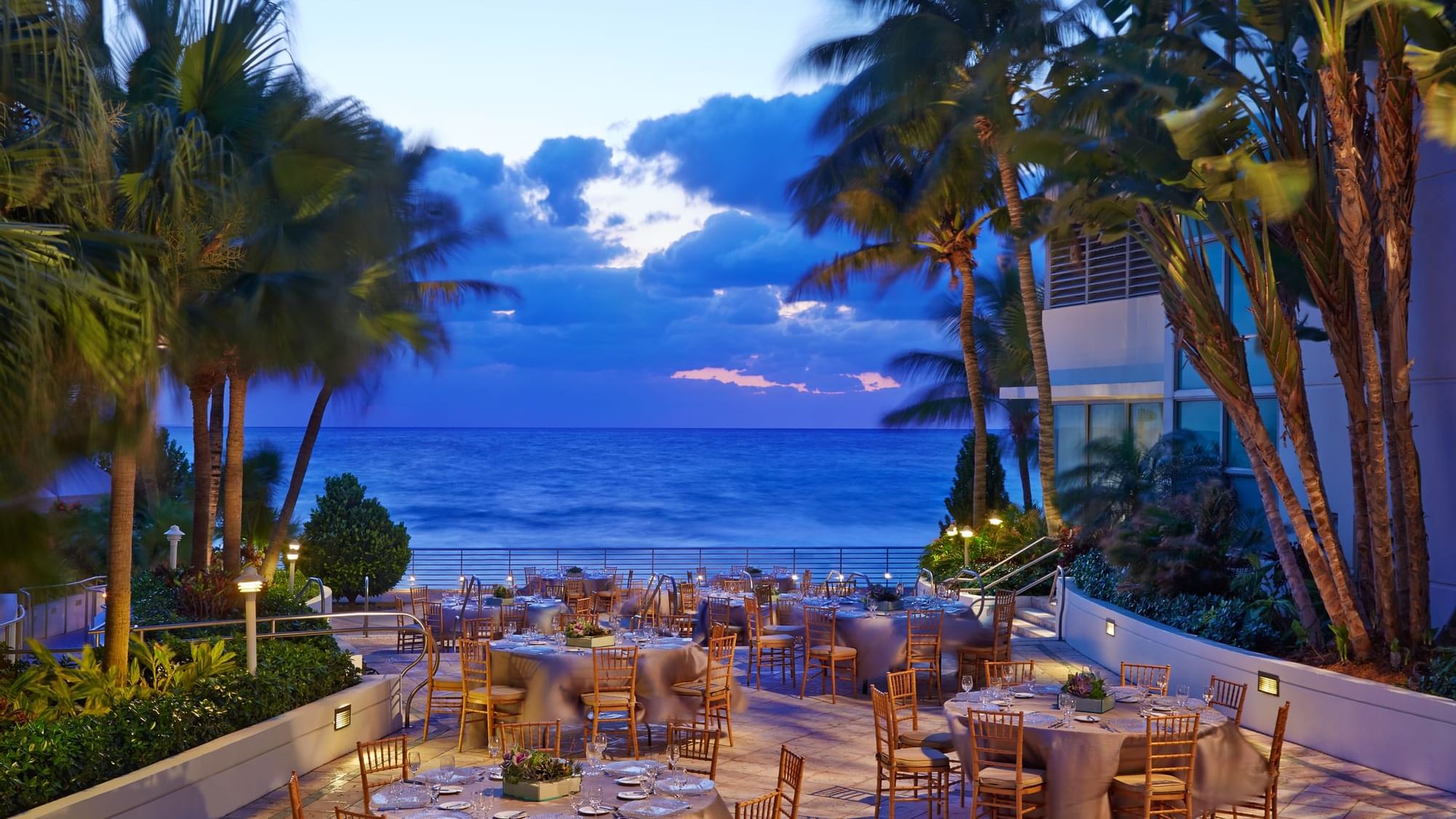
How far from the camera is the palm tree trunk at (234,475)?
1249cm

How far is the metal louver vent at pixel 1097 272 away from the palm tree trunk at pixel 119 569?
508 inches

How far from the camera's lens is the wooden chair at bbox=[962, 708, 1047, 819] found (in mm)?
7414

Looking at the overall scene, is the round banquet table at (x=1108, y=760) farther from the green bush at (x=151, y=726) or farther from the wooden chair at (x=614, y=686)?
the green bush at (x=151, y=726)

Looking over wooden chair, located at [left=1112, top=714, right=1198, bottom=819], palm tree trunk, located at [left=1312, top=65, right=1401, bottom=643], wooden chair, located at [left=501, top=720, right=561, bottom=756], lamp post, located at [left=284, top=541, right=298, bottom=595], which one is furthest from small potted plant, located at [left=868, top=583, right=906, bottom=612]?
lamp post, located at [left=284, top=541, right=298, bottom=595]

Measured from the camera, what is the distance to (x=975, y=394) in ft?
74.5

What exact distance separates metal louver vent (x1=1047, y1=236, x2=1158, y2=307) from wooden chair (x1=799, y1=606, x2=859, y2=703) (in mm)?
6986

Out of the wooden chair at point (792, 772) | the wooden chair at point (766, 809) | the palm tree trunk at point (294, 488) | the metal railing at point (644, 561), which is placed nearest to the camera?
the wooden chair at point (766, 809)

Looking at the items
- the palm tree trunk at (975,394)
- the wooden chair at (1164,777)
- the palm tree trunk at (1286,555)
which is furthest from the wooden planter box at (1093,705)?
the palm tree trunk at (975,394)

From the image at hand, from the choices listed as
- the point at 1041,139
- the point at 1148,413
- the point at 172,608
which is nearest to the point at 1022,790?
the point at 1041,139

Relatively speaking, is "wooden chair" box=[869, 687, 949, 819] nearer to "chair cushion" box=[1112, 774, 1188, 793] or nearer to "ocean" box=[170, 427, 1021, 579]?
"chair cushion" box=[1112, 774, 1188, 793]

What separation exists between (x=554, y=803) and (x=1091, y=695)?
3.86 metres

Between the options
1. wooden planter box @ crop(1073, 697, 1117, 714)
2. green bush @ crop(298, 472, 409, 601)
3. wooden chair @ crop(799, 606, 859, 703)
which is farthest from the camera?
green bush @ crop(298, 472, 409, 601)

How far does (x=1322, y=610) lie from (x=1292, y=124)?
4.58 meters

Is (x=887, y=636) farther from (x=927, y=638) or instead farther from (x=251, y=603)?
(x=251, y=603)
